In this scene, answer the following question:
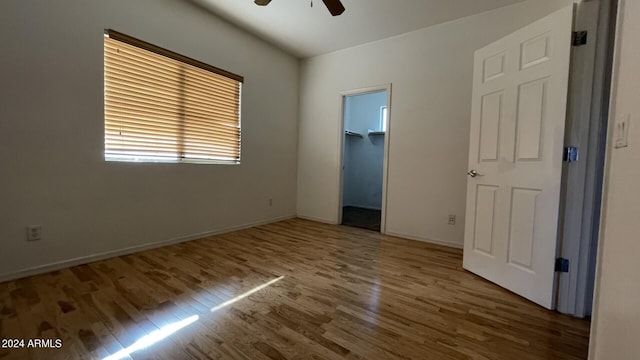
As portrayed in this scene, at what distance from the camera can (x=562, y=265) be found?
1799 millimetres

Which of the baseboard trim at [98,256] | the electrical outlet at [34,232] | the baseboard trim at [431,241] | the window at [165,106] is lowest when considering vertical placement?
the baseboard trim at [98,256]

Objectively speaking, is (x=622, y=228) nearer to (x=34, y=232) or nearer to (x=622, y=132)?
(x=622, y=132)

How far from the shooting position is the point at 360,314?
5.54 feet

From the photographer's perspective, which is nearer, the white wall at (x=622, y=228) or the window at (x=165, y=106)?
the white wall at (x=622, y=228)

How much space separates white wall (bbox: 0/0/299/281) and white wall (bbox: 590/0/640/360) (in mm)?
3352

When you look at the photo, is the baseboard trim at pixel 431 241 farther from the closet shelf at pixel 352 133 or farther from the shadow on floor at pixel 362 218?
the closet shelf at pixel 352 133

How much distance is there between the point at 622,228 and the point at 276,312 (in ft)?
5.43

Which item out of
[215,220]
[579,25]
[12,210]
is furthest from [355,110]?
[12,210]

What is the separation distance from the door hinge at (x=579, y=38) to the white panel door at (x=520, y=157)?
0.04m

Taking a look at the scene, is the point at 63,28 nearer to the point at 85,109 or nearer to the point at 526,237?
the point at 85,109

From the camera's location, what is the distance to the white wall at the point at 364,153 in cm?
570

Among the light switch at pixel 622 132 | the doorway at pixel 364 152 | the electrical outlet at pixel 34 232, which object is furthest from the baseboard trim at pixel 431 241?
the electrical outlet at pixel 34 232

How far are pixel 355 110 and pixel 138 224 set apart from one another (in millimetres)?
4620

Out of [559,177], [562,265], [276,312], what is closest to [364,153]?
[559,177]
